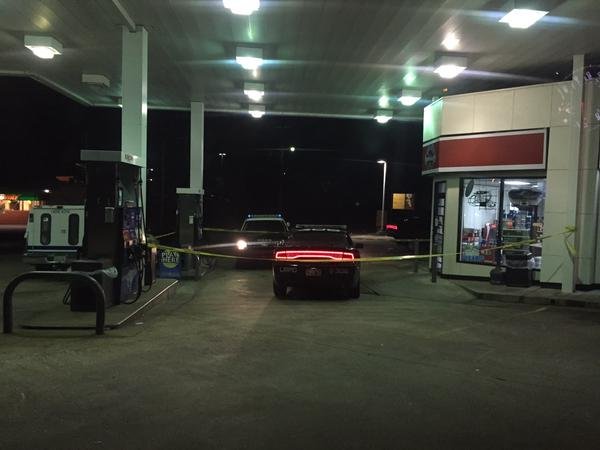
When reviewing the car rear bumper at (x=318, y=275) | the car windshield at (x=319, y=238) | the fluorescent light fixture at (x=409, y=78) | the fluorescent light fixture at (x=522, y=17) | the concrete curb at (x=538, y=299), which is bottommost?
the concrete curb at (x=538, y=299)

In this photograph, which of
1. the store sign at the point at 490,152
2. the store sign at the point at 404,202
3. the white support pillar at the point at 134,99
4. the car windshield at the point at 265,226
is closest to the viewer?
the white support pillar at the point at 134,99

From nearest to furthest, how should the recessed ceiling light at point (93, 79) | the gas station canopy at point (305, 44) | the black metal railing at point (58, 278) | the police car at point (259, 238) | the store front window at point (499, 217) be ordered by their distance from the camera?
1. the black metal railing at point (58, 278)
2. the gas station canopy at point (305, 44)
3. the store front window at point (499, 217)
4. the recessed ceiling light at point (93, 79)
5. the police car at point (259, 238)

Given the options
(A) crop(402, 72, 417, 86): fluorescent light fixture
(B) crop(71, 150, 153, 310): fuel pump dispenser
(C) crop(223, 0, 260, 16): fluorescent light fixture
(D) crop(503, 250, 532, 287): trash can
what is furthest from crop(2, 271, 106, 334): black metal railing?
(A) crop(402, 72, 417, 86): fluorescent light fixture

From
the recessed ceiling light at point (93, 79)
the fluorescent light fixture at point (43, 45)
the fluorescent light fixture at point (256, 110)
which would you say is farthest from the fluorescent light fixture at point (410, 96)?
the fluorescent light fixture at point (43, 45)

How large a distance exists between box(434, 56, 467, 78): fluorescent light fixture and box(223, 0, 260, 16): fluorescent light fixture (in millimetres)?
5087

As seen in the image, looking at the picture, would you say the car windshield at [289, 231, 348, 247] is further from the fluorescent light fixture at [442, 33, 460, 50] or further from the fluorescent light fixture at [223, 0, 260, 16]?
the fluorescent light fixture at [223, 0, 260, 16]

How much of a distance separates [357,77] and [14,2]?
8.44 metres

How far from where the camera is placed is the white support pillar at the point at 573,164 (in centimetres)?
1243

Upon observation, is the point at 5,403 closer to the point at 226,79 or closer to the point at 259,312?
the point at 259,312

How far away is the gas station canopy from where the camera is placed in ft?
32.4

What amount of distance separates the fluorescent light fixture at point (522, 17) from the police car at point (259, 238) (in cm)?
855

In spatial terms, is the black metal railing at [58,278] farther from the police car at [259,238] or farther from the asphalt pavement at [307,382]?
the police car at [259,238]

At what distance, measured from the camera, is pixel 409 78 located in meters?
14.8

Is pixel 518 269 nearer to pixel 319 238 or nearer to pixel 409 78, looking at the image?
pixel 319 238
